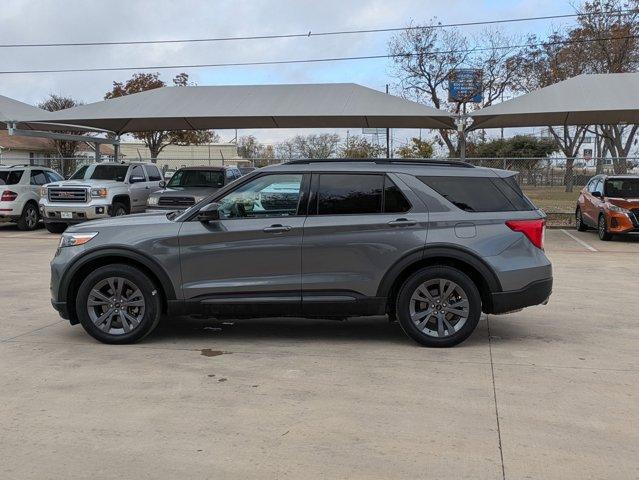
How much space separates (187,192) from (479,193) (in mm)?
10033

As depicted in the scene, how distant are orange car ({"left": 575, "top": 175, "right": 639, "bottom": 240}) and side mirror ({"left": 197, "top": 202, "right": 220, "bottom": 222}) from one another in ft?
40.5

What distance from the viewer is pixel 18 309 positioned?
7695mm

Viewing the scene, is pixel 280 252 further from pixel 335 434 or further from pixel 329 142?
pixel 329 142

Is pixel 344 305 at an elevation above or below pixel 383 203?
below

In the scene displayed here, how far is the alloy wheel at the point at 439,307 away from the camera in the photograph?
587cm

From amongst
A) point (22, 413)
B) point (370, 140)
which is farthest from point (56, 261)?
point (370, 140)

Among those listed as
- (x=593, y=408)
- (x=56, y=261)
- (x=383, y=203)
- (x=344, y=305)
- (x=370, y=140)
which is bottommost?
(x=593, y=408)

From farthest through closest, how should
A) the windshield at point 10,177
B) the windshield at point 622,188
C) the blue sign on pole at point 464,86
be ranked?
the blue sign on pole at point 464,86
the windshield at point 10,177
the windshield at point 622,188

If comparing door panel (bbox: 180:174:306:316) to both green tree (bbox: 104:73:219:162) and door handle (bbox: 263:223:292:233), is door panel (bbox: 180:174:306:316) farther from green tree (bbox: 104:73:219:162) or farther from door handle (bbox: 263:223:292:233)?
green tree (bbox: 104:73:219:162)

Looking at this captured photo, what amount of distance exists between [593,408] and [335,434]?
1945mm

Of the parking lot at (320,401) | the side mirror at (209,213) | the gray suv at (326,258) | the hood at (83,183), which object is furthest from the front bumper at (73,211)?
the side mirror at (209,213)

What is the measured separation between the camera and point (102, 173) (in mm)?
17766

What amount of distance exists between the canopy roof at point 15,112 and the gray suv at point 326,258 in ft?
56.3

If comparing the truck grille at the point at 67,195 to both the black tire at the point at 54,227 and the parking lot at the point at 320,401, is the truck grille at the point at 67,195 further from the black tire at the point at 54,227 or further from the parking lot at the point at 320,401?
the parking lot at the point at 320,401
